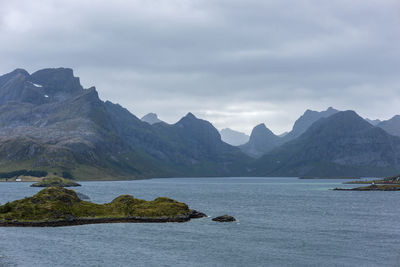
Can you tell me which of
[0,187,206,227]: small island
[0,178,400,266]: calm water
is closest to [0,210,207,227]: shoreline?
[0,187,206,227]: small island

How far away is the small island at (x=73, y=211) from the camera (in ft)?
347

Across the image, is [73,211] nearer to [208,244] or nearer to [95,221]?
[95,221]

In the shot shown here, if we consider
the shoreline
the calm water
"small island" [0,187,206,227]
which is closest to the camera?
the calm water

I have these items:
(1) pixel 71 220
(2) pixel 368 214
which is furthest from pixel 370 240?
(1) pixel 71 220

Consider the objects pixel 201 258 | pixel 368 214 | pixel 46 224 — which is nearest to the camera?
pixel 201 258

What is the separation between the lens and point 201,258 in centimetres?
7444

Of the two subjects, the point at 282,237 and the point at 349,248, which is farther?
the point at 282,237

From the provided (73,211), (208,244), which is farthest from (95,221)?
(208,244)

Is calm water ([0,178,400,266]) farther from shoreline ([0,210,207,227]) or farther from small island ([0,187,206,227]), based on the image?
small island ([0,187,206,227])

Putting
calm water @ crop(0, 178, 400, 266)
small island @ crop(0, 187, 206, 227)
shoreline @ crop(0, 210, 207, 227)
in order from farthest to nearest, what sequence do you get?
small island @ crop(0, 187, 206, 227) → shoreline @ crop(0, 210, 207, 227) → calm water @ crop(0, 178, 400, 266)

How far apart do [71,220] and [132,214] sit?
53.3ft

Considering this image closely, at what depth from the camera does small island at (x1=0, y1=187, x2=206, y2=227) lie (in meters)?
106

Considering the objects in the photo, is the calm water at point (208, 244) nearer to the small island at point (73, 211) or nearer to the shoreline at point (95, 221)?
the shoreline at point (95, 221)

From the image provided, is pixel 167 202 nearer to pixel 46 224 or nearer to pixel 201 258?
pixel 46 224
